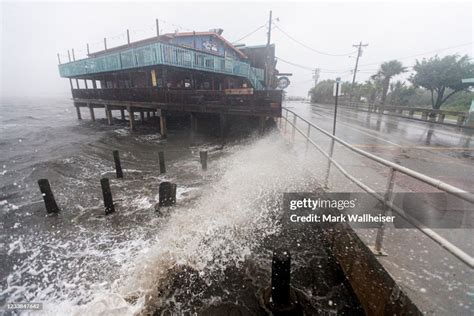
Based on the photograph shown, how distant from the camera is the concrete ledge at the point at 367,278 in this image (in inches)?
89.1

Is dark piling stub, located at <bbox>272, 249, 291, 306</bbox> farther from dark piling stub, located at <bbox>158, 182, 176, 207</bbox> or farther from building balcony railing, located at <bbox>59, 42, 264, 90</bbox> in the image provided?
building balcony railing, located at <bbox>59, 42, 264, 90</bbox>

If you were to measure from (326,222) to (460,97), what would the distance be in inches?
1462

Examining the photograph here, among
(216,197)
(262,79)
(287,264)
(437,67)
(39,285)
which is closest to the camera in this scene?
(287,264)

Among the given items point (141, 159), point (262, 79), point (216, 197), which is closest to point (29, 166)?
point (141, 159)

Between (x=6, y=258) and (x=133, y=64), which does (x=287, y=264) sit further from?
(x=133, y=64)

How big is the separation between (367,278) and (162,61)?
1372cm

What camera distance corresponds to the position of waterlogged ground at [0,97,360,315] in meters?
3.24

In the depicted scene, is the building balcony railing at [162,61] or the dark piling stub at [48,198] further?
the building balcony railing at [162,61]

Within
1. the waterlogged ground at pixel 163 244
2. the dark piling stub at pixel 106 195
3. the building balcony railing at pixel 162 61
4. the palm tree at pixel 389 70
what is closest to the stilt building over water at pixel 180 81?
the building balcony railing at pixel 162 61

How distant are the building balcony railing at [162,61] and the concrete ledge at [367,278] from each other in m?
13.1

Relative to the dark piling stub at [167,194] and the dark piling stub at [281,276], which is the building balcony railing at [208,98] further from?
the dark piling stub at [281,276]

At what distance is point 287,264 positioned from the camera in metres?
2.66

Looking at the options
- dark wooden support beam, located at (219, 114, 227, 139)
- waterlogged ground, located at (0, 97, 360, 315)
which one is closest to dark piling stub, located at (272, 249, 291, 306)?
waterlogged ground, located at (0, 97, 360, 315)

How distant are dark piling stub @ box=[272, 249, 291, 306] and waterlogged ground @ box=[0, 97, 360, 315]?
42 cm
